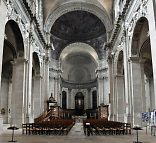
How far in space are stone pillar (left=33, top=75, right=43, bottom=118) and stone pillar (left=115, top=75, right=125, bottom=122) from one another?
8.20 m

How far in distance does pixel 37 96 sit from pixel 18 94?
26.0 ft

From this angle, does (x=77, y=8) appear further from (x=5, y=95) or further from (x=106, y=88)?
(x=106, y=88)

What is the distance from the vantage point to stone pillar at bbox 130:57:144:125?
1633 cm

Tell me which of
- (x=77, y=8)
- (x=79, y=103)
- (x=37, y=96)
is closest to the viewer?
(x=37, y=96)

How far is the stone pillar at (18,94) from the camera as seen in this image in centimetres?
1642

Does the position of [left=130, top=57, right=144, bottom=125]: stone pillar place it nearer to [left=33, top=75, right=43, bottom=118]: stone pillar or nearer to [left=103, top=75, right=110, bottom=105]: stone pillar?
[left=33, top=75, right=43, bottom=118]: stone pillar

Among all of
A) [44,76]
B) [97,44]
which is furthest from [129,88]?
[97,44]

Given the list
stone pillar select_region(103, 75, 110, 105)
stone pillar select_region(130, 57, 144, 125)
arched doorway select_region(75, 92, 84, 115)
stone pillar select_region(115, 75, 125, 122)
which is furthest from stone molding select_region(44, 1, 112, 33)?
arched doorway select_region(75, 92, 84, 115)

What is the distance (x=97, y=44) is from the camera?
38938 mm

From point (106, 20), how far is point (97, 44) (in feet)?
35.8

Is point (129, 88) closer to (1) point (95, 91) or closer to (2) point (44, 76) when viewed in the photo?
(2) point (44, 76)

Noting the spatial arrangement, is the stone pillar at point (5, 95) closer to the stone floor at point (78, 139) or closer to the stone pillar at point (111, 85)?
the stone pillar at point (111, 85)

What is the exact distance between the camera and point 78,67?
4662 centimetres

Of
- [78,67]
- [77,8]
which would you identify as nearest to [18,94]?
[77,8]
